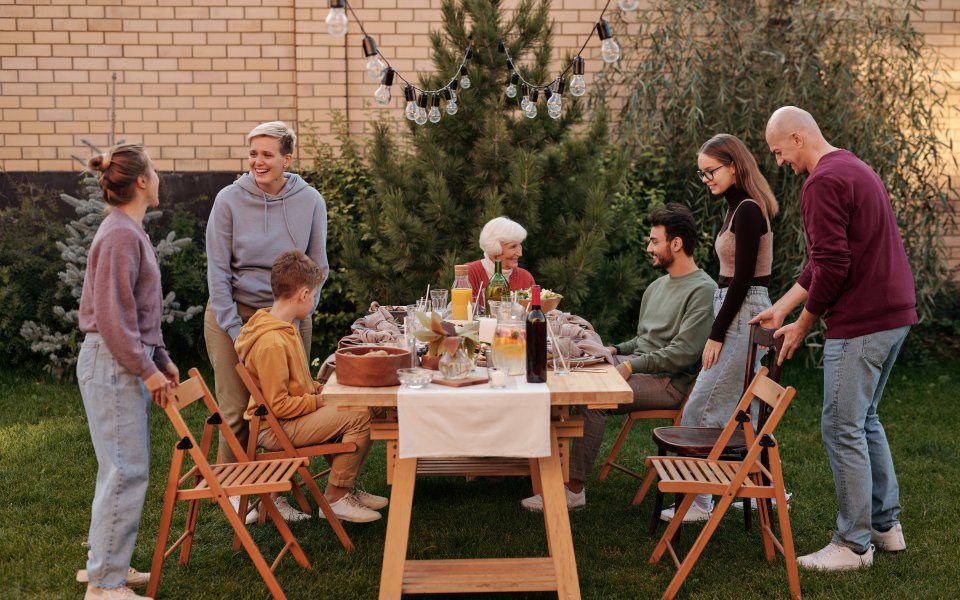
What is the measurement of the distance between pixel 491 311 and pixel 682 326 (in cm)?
92

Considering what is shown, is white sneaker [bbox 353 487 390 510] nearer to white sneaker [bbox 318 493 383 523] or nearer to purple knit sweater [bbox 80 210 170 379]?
white sneaker [bbox 318 493 383 523]

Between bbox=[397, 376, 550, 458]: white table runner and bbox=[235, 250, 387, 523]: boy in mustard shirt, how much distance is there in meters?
0.87

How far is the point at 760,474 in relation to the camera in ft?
12.6

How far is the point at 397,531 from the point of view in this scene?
3285 mm

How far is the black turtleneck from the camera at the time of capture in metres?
4.06

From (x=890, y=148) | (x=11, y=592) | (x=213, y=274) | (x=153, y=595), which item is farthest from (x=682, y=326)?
(x=890, y=148)

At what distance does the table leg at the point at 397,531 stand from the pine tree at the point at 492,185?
273 centimetres

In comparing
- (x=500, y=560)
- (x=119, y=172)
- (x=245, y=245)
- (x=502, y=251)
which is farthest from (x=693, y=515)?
(x=119, y=172)

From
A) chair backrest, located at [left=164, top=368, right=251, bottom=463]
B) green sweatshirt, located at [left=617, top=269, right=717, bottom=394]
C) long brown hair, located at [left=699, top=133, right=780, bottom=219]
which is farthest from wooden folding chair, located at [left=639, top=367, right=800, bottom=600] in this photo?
chair backrest, located at [left=164, top=368, right=251, bottom=463]

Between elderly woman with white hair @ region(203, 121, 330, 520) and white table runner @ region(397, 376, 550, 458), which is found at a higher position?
elderly woman with white hair @ region(203, 121, 330, 520)

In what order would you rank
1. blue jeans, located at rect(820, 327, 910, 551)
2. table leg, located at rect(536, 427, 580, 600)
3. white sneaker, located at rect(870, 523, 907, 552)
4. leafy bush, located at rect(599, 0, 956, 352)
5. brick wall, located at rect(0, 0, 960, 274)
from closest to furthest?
table leg, located at rect(536, 427, 580, 600)
blue jeans, located at rect(820, 327, 910, 551)
white sneaker, located at rect(870, 523, 907, 552)
leafy bush, located at rect(599, 0, 956, 352)
brick wall, located at rect(0, 0, 960, 274)

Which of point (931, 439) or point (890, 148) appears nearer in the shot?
point (931, 439)

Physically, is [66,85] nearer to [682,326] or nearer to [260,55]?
[260,55]

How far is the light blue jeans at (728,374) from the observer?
4.11 metres
